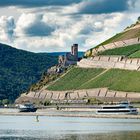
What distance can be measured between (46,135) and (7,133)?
9051 millimetres

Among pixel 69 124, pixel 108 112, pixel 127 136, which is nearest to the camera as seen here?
pixel 127 136

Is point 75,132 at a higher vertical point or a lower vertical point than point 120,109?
higher

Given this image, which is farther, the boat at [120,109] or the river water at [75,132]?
the boat at [120,109]

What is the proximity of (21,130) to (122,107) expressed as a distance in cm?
5617

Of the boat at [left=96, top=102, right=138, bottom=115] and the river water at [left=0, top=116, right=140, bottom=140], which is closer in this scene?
the river water at [left=0, top=116, right=140, bottom=140]

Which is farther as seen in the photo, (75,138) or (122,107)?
(122,107)

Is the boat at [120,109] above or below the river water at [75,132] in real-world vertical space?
below

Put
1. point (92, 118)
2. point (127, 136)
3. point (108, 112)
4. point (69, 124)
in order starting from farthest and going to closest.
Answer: point (108, 112) < point (92, 118) < point (69, 124) < point (127, 136)

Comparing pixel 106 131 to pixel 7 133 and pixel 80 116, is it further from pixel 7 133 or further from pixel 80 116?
pixel 80 116

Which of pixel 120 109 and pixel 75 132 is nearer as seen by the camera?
pixel 75 132

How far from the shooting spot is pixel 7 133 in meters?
131

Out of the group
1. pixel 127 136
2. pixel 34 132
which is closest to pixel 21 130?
pixel 34 132

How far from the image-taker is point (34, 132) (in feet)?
432

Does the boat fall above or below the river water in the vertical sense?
below
